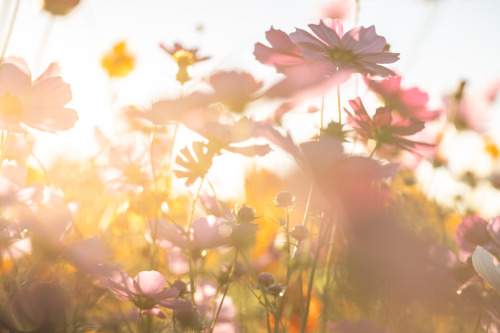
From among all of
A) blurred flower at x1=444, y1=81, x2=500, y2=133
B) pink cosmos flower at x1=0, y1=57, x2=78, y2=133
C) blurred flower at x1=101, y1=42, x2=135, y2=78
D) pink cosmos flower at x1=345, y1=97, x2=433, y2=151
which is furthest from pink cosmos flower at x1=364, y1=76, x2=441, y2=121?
blurred flower at x1=101, y1=42, x2=135, y2=78

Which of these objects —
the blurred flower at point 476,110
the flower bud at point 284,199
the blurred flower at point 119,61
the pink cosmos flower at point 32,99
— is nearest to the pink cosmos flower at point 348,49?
the flower bud at point 284,199

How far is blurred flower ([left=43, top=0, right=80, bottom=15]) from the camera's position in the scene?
44 centimetres

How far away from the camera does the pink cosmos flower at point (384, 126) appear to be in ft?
1.31

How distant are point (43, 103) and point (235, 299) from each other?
1.78ft

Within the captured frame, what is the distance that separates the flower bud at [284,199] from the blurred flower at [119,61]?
1.40 meters

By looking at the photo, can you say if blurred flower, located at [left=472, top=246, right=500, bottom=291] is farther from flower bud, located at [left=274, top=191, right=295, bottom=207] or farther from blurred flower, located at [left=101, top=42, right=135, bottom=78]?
blurred flower, located at [left=101, top=42, right=135, bottom=78]

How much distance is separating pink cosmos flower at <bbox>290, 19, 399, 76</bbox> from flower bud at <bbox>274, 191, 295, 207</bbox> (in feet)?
0.34

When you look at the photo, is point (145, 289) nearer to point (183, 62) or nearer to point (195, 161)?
point (195, 161)

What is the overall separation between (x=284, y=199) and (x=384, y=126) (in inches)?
4.1

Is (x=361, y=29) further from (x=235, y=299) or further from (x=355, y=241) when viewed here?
(x=235, y=299)

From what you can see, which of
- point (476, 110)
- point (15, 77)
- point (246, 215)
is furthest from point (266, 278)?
point (476, 110)

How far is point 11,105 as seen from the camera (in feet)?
1.31

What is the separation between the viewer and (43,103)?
415 mm

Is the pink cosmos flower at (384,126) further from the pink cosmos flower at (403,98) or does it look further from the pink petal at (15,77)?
the pink petal at (15,77)
